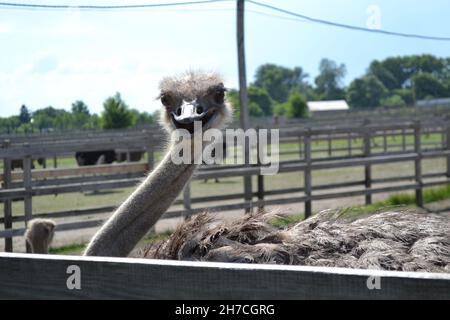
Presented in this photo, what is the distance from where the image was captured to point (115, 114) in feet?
67.1

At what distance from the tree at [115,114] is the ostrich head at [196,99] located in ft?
48.4

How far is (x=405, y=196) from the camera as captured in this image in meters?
10.9

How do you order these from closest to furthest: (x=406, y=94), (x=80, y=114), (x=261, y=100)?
(x=80, y=114), (x=406, y=94), (x=261, y=100)

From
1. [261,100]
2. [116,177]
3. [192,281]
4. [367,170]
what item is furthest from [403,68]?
[192,281]

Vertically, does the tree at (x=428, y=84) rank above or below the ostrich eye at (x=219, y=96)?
above

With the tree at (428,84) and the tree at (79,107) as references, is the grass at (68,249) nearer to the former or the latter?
the tree at (79,107)

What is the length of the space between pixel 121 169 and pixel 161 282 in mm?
7839

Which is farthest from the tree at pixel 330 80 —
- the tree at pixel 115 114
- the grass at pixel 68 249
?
the grass at pixel 68 249

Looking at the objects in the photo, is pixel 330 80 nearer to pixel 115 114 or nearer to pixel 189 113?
pixel 115 114

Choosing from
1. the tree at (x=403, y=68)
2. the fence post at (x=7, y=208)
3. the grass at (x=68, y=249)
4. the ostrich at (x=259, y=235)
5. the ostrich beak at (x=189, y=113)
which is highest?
the tree at (x=403, y=68)

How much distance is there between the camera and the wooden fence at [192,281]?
4.16 feet

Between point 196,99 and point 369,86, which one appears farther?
point 369,86

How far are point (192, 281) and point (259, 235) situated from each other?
1189mm

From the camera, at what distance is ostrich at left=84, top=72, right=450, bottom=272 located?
240 cm
